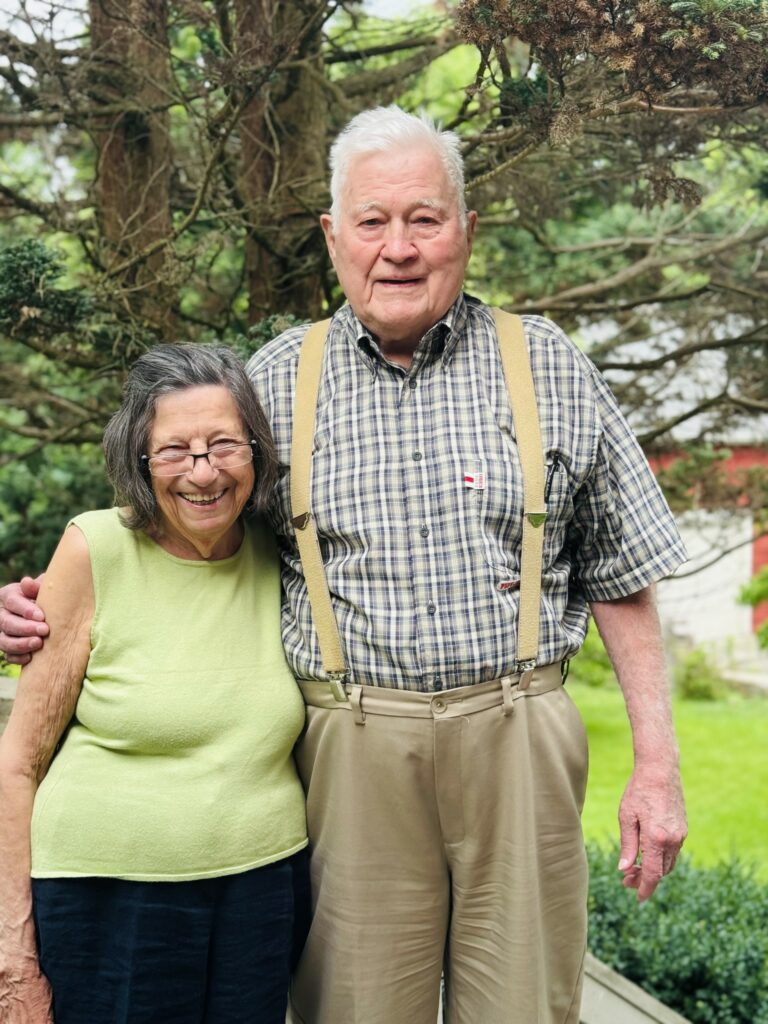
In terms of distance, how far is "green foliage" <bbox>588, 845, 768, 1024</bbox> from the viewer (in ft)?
12.6

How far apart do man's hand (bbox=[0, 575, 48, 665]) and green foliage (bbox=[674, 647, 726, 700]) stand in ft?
30.1

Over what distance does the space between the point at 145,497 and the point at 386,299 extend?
1.88 ft

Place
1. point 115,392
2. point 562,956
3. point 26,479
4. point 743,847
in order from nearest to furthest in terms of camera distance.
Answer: point 562,956 < point 115,392 < point 26,479 < point 743,847

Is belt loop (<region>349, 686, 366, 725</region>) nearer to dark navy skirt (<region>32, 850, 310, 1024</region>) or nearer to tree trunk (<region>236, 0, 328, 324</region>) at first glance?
dark navy skirt (<region>32, 850, 310, 1024</region>)

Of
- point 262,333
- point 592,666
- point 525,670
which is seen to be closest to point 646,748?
point 525,670

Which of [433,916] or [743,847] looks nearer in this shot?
[433,916]

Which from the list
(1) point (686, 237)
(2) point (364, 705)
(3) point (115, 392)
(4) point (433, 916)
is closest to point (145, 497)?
(2) point (364, 705)

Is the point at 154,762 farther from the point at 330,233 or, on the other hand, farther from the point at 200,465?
the point at 330,233

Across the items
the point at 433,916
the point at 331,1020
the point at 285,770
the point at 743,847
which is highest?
the point at 285,770

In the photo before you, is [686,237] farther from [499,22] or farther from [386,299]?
[386,299]

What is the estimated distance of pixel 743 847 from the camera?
627 centimetres

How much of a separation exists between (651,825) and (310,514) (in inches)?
34.1

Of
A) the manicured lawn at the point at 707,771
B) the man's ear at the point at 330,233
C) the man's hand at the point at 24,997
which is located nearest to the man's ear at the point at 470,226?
the man's ear at the point at 330,233

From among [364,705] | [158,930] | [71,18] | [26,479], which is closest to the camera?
[158,930]
